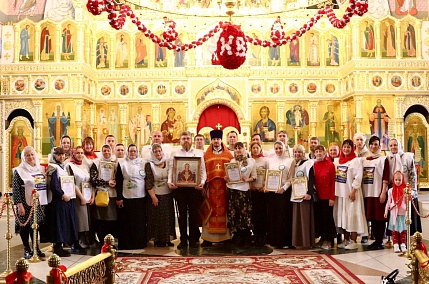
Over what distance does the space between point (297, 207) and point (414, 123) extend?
11124mm

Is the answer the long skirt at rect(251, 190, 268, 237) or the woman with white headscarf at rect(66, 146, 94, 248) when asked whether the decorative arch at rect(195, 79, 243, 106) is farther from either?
the woman with white headscarf at rect(66, 146, 94, 248)

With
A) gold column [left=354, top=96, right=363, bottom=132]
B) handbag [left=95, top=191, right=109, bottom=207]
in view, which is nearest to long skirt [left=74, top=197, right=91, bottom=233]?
handbag [left=95, top=191, right=109, bottom=207]

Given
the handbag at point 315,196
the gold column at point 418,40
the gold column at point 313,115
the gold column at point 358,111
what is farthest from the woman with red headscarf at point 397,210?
the gold column at point 418,40

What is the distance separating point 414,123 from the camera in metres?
17.8

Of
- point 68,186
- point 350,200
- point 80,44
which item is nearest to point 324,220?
point 350,200

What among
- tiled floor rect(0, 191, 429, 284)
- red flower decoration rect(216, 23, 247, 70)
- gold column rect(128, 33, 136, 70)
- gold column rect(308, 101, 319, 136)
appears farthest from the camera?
gold column rect(128, 33, 136, 70)

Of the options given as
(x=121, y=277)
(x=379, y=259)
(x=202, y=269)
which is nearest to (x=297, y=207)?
(x=379, y=259)

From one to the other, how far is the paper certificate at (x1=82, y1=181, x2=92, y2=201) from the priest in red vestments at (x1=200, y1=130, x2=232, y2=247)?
5.81ft

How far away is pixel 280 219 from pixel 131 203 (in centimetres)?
233

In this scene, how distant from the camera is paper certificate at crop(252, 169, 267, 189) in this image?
8375 mm

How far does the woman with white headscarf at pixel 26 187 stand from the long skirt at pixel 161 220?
5.59 ft

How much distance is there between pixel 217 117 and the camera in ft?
60.6

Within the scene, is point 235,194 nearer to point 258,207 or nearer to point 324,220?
point 258,207

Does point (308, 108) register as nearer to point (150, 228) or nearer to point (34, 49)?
point (34, 49)
